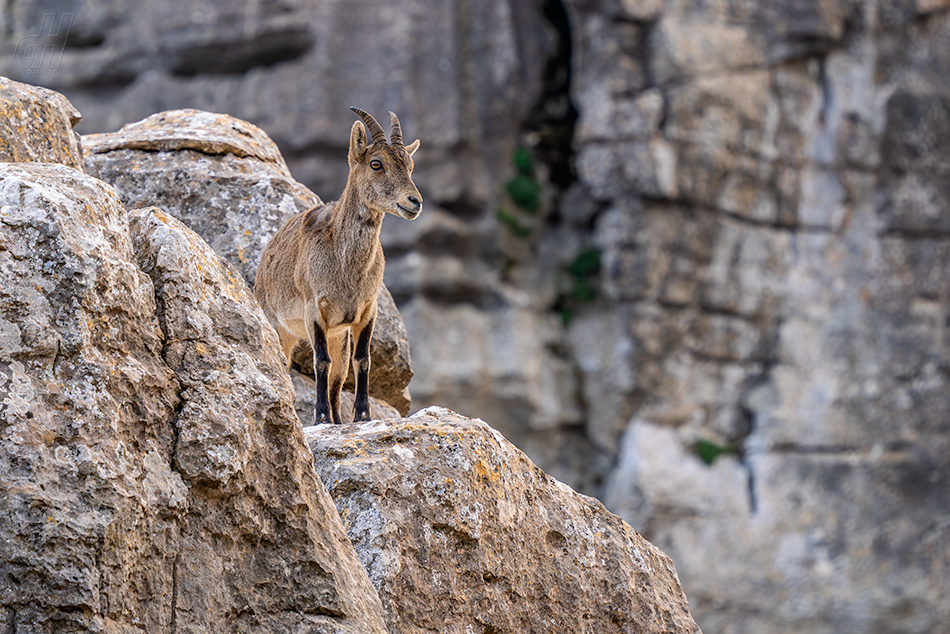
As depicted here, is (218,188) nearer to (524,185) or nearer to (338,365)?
(338,365)

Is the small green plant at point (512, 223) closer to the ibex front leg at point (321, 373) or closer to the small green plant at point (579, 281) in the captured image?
the small green plant at point (579, 281)

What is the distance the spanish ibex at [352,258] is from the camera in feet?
22.1

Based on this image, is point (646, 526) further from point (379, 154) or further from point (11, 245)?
point (11, 245)

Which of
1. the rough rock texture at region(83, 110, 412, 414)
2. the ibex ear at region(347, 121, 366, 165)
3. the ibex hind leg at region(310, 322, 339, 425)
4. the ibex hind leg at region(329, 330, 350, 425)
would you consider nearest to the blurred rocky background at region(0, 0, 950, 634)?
the rough rock texture at region(83, 110, 412, 414)

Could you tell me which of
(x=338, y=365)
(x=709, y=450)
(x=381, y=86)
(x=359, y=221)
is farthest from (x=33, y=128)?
(x=709, y=450)

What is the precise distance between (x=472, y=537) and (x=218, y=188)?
4195mm

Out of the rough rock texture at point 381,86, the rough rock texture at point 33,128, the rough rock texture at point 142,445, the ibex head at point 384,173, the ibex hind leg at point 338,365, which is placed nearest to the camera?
the rough rock texture at point 142,445

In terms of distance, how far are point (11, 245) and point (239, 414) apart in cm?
90

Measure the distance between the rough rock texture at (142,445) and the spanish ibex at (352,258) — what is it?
2.84 meters

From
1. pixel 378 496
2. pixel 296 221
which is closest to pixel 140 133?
pixel 296 221

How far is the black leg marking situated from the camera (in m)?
6.71

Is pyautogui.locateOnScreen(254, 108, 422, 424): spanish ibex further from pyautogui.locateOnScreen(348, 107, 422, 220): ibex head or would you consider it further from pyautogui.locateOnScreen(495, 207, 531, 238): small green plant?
pyautogui.locateOnScreen(495, 207, 531, 238): small green plant

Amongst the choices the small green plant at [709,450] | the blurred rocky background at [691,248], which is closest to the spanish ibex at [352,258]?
the blurred rocky background at [691,248]

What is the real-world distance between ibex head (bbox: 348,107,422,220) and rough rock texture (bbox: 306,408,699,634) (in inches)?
79.3
